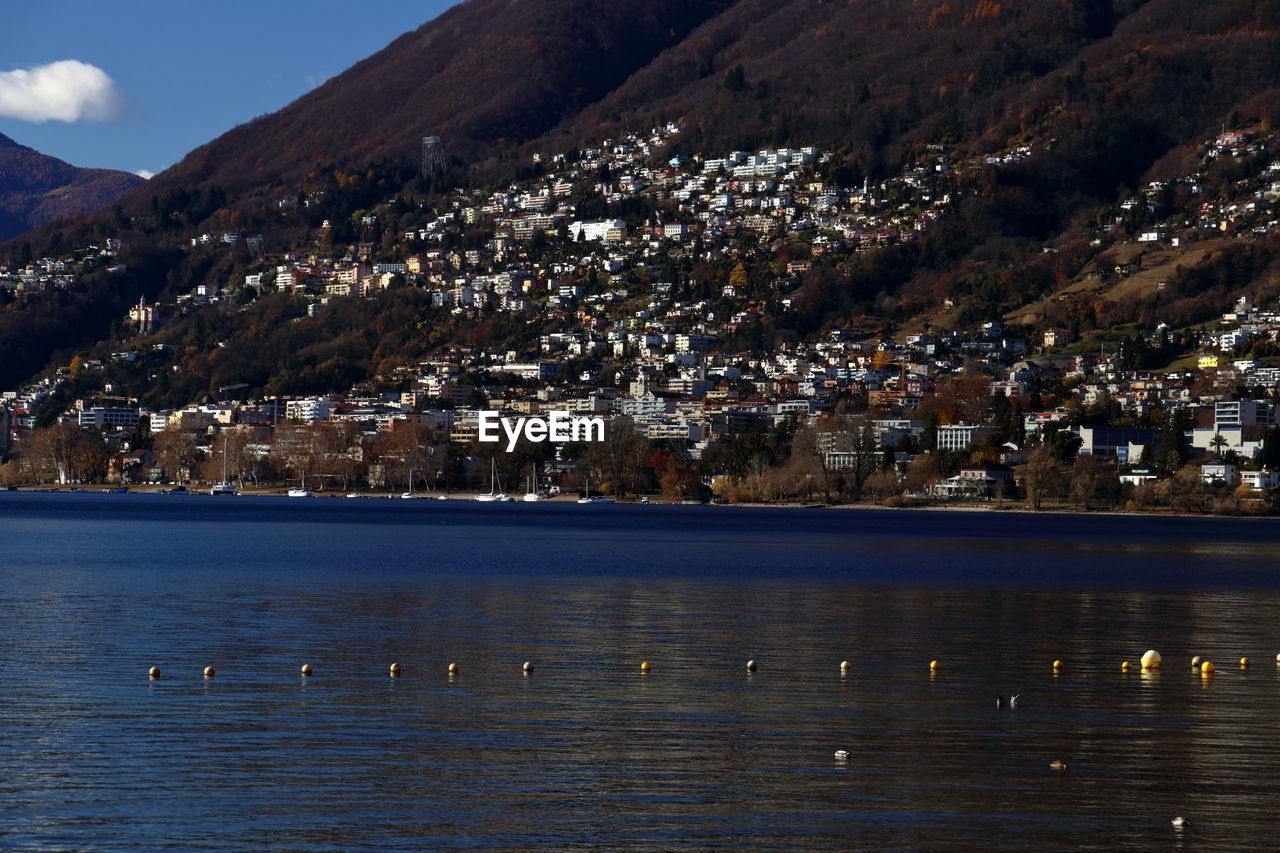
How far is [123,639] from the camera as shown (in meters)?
33.1

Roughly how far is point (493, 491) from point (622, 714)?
168751mm

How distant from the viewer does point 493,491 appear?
19238 centimetres

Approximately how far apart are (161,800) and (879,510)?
5761 inches

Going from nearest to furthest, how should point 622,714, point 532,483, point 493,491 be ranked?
point 622,714, point 532,483, point 493,491

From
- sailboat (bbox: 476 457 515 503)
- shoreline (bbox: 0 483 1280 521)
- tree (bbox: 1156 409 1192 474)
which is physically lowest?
shoreline (bbox: 0 483 1280 521)

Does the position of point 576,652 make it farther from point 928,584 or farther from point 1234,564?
point 1234,564

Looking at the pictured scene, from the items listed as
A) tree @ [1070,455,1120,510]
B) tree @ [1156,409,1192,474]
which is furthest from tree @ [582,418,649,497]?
tree @ [1156,409,1192,474]

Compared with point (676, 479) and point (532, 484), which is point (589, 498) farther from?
point (676, 479)

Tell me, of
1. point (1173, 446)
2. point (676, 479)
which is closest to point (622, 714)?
point (1173, 446)

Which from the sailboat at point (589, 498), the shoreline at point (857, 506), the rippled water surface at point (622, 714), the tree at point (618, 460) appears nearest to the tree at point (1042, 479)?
the shoreline at point (857, 506)

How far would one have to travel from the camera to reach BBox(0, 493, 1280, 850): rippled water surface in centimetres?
1788

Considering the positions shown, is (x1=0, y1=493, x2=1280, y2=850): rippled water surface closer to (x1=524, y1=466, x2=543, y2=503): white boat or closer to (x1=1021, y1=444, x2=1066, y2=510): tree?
(x1=1021, y1=444, x2=1066, y2=510): tree

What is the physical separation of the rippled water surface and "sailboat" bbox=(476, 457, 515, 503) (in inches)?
4907

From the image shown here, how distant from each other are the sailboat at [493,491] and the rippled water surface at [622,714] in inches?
4907
